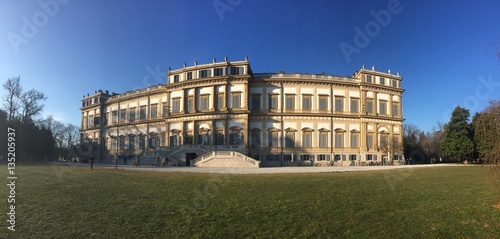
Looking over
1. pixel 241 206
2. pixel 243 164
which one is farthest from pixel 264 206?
pixel 243 164

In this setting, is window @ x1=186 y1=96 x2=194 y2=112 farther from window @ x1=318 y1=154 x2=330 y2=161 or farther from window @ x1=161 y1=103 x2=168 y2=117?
window @ x1=318 y1=154 x2=330 y2=161

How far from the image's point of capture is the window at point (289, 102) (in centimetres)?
4342

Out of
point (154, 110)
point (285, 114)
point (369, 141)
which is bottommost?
point (369, 141)

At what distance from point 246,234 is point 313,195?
5.02m

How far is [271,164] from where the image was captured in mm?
41750

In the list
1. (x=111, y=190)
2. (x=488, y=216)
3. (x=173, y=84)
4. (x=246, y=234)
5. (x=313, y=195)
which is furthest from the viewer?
(x=173, y=84)

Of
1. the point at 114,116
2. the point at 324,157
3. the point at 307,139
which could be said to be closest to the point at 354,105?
the point at 307,139

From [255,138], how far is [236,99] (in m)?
6.98

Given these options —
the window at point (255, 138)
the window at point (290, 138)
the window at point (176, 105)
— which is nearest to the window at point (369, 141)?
the window at point (290, 138)

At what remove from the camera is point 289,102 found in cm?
4347

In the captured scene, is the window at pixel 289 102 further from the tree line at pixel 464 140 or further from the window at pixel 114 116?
the window at pixel 114 116

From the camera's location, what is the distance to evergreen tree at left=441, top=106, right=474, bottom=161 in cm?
4584

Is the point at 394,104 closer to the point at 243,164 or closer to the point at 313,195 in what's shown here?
the point at 243,164

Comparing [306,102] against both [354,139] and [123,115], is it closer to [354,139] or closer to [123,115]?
[354,139]
